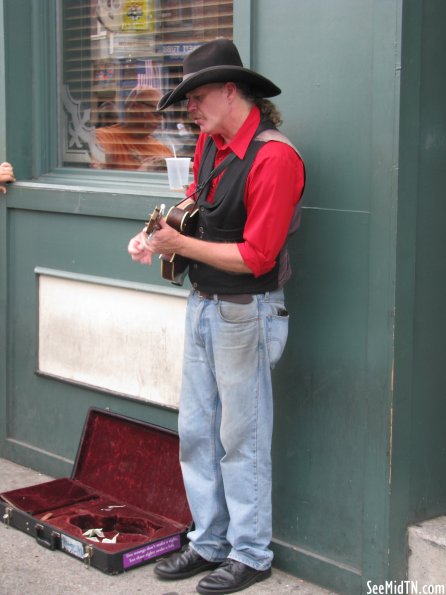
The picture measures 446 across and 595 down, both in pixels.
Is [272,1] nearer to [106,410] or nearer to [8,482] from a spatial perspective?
[106,410]

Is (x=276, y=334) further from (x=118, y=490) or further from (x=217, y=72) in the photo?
(x=118, y=490)

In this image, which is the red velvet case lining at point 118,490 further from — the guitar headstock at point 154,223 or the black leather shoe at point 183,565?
the guitar headstock at point 154,223

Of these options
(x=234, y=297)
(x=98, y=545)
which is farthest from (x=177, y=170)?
(x=98, y=545)

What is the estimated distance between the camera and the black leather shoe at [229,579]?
13.0ft

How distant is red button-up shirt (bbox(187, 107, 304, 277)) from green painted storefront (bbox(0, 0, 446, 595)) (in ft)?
0.93

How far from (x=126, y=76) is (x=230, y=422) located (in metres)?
2.30

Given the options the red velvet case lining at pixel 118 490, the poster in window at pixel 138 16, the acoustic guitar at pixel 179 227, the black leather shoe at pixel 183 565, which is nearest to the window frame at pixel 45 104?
the poster in window at pixel 138 16

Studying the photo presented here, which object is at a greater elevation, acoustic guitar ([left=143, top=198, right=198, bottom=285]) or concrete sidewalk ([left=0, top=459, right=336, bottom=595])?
acoustic guitar ([left=143, top=198, right=198, bottom=285])

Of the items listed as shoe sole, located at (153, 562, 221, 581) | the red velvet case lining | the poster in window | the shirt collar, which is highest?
the poster in window

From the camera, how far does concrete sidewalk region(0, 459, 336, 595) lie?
13.2ft

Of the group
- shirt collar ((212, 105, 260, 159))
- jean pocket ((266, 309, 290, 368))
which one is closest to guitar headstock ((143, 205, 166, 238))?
shirt collar ((212, 105, 260, 159))

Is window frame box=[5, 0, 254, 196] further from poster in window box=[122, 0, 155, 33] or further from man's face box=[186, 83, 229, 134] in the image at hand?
man's face box=[186, 83, 229, 134]

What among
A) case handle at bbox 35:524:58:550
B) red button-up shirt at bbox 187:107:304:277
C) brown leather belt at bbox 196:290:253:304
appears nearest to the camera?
red button-up shirt at bbox 187:107:304:277

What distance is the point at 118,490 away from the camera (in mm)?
4793
